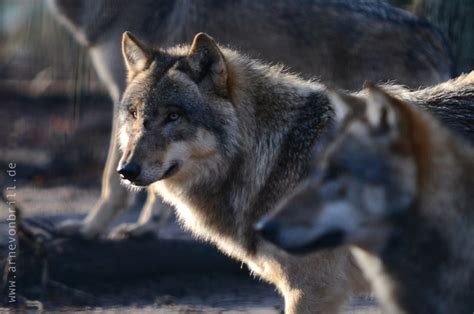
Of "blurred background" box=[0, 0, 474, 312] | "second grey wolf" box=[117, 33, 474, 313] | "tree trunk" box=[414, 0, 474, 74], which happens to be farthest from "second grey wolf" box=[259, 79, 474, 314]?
"tree trunk" box=[414, 0, 474, 74]

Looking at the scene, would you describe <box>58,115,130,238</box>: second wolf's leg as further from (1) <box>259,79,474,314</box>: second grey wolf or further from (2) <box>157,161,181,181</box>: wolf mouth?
(1) <box>259,79,474,314</box>: second grey wolf

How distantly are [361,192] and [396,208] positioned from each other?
0.48ft

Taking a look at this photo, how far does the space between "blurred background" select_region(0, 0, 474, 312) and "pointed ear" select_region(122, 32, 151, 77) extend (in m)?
1.78

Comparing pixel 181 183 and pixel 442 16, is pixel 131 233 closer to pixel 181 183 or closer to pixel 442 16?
pixel 181 183

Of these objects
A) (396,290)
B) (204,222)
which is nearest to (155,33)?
(204,222)

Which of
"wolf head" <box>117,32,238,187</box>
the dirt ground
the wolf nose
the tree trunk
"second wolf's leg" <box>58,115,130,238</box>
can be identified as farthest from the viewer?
the tree trunk

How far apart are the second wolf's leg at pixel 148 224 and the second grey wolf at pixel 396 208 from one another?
11.5 feet

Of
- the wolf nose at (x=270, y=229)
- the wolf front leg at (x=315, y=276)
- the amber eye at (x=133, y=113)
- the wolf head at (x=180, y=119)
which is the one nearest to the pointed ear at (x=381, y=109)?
the wolf nose at (x=270, y=229)

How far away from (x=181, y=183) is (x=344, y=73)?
6.98 ft

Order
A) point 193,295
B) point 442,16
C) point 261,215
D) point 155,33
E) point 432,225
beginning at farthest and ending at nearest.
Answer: point 442,16
point 155,33
point 193,295
point 261,215
point 432,225

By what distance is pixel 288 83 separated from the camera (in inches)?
191

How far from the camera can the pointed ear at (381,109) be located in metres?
3.11

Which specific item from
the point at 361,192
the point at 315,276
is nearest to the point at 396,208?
the point at 361,192

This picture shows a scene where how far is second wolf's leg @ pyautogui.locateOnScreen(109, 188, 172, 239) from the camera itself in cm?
665
